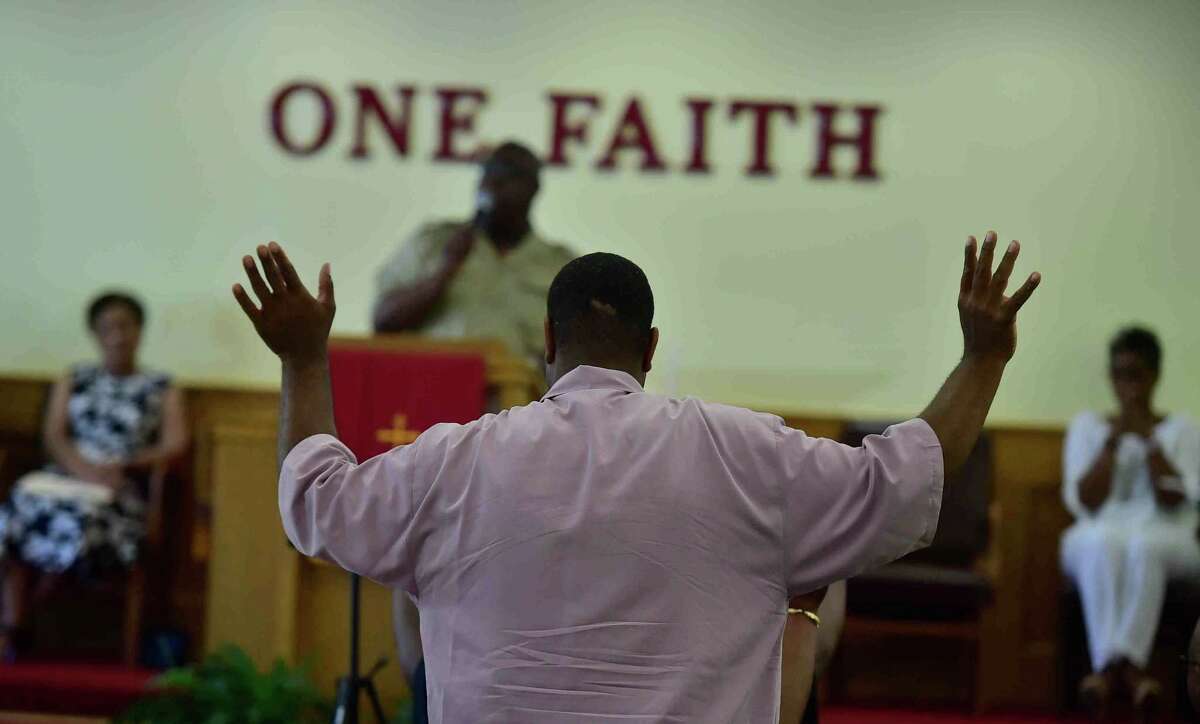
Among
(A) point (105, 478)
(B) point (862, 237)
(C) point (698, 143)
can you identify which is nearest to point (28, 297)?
(A) point (105, 478)

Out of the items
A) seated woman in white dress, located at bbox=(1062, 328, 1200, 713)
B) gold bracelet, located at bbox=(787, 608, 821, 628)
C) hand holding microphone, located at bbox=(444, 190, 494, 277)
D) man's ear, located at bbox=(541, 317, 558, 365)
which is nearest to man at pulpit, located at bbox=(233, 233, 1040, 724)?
man's ear, located at bbox=(541, 317, 558, 365)

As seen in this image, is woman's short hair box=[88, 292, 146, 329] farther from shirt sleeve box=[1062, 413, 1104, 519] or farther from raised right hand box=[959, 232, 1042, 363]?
raised right hand box=[959, 232, 1042, 363]

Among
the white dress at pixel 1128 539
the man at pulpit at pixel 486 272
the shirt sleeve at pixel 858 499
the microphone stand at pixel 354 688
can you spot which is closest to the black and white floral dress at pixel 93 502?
the man at pulpit at pixel 486 272

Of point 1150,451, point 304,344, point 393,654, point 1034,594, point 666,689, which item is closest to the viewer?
point 666,689

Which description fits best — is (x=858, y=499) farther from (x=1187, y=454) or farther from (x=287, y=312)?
(x=1187, y=454)

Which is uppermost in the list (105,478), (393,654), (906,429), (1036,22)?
(1036,22)

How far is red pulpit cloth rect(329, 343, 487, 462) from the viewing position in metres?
4.39

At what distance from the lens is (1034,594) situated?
6430 millimetres

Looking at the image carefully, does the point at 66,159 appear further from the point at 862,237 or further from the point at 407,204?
the point at 862,237

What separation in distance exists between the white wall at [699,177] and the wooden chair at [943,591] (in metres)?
0.70

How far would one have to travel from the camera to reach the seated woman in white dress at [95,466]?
565 centimetres

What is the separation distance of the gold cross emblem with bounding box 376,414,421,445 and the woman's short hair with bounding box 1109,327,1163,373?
299cm

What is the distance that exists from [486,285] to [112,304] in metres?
1.84

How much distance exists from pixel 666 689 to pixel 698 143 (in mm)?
5025
